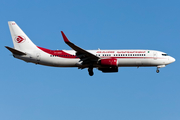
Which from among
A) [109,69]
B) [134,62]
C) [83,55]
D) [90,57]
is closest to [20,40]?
[83,55]

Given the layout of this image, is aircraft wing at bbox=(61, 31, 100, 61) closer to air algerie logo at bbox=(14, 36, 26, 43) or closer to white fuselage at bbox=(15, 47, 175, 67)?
white fuselage at bbox=(15, 47, 175, 67)

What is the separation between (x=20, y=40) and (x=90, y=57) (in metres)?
13.9

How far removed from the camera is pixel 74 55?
5556 centimetres

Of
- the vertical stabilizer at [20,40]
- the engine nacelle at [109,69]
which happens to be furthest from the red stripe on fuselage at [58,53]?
the engine nacelle at [109,69]

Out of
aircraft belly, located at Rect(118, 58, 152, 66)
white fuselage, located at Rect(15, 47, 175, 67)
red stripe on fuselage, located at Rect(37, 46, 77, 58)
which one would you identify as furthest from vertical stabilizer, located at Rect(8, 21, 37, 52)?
aircraft belly, located at Rect(118, 58, 152, 66)

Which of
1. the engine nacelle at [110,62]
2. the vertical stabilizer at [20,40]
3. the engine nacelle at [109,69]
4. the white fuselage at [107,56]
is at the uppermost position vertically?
the vertical stabilizer at [20,40]

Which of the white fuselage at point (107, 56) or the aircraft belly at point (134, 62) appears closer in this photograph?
the aircraft belly at point (134, 62)

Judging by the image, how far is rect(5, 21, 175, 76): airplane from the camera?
53875 millimetres

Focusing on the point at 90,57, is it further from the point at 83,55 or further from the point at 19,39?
the point at 19,39

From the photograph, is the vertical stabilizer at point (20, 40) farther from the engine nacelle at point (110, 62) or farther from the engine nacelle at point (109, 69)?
the engine nacelle at point (110, 62)

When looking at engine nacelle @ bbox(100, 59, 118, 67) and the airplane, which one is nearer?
engine nacelle @ bbox(100, 59, 118, 67)

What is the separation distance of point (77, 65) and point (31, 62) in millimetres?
8530

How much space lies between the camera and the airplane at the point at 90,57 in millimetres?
53875

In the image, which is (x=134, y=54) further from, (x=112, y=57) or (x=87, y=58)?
(x=87, y=58)
